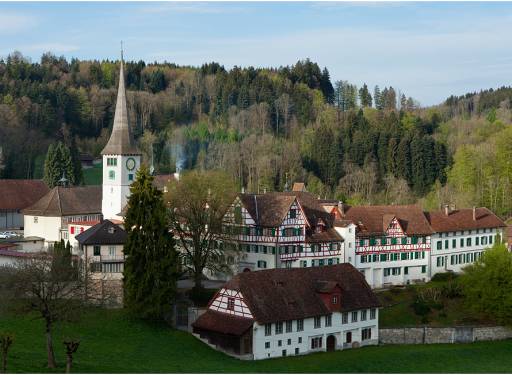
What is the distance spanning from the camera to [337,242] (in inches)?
2813

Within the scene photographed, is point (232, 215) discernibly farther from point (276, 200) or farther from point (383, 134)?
point (383, 134)

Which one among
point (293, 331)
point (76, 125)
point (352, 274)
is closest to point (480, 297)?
point (352, 274)

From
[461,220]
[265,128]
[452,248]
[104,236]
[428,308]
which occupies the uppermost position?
[265,128]

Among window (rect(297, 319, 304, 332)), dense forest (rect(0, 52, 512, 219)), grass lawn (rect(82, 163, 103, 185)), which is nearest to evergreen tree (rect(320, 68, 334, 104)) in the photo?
dense forest (rect(0, 52, 512, 219))

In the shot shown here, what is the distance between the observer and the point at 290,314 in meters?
58.0

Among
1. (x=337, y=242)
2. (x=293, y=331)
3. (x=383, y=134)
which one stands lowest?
(x=293, y=331)

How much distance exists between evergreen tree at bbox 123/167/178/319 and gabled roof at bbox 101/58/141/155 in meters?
20.5

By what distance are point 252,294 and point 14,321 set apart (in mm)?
13978

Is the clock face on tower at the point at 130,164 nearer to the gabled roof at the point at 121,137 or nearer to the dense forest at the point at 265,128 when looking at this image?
the gabled roof at the point at 121,137

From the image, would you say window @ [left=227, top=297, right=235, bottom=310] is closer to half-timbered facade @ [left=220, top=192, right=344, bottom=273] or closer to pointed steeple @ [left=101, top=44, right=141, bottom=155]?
half-timbered facade @ [left=220, top=192, right=344, bottom=273]

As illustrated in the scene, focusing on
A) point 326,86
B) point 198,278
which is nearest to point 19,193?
point 198,278

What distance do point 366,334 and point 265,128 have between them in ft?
280

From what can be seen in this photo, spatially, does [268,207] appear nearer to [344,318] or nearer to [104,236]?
[344,318]

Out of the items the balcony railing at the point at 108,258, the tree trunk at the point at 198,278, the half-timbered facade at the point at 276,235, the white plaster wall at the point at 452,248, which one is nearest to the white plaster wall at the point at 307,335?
the tree trunk at the point at 198,278
